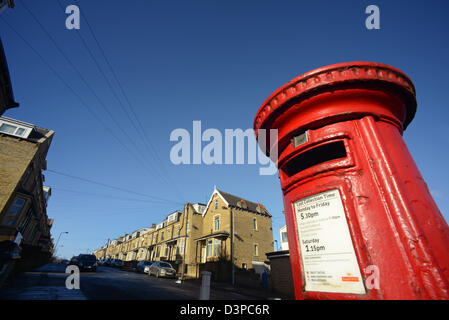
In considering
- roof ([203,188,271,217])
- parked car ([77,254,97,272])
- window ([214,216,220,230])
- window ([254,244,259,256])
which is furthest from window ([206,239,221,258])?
parked car ([77,254,97,272])

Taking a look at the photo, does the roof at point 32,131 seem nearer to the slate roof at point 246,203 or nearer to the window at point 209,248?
the slate roof at point 246,203

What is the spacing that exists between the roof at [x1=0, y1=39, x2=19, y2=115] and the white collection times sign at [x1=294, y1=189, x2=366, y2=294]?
49.0ft

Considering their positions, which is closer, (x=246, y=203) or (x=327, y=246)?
(x=327, y=246)

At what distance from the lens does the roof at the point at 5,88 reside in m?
9.66

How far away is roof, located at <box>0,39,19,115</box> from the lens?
9656mm

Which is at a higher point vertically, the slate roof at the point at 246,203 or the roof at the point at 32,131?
the roof at the point at 32,131

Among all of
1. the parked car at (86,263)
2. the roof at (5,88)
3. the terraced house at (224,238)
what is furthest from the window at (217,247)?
the roof at (5,88)

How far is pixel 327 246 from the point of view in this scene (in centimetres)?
156

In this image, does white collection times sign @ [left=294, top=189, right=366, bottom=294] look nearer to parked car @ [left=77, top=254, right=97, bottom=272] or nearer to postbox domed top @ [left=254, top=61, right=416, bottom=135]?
postbox domed top @ [left=254, top=61, right=416, bottom=135]

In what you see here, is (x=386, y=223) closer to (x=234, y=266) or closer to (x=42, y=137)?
(x=234, y=266)

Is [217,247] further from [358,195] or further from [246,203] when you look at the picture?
[358,195]

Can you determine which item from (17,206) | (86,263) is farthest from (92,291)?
(86,263)

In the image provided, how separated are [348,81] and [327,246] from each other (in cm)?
150

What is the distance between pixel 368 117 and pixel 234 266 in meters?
21.1
